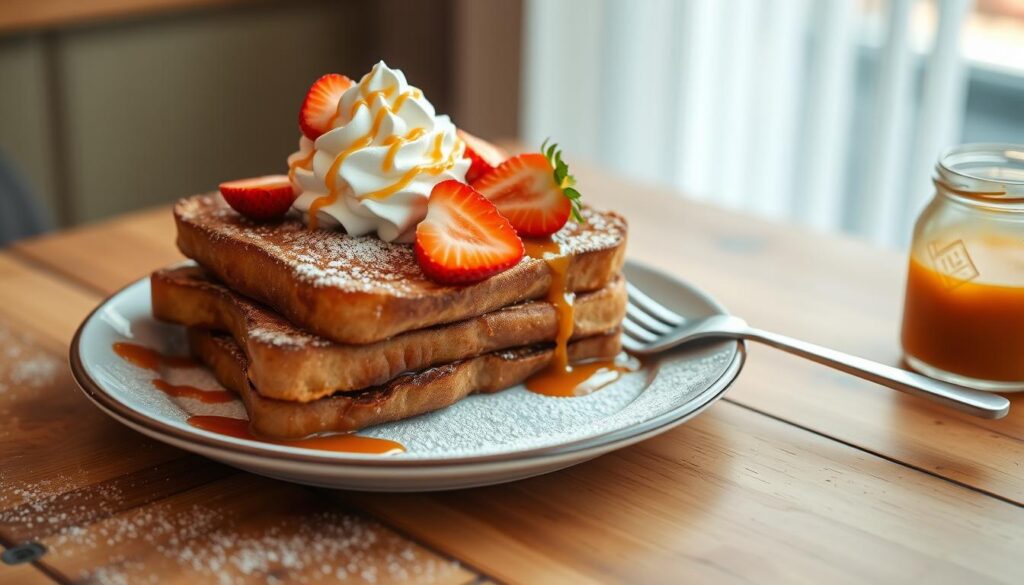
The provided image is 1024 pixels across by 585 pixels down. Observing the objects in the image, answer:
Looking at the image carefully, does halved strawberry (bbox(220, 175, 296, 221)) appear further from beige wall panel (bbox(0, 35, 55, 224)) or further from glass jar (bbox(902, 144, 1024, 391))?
beige wall panel (bbox(0, 35, 55, 224))

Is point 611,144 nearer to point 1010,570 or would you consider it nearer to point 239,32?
point 239,32

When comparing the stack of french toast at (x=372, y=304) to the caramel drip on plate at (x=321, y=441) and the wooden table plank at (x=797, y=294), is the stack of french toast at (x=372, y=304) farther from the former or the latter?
the wooden table plank at (x=797, y=294)

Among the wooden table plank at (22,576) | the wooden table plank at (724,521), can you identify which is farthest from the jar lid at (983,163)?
the wooden table plank at (22,576)

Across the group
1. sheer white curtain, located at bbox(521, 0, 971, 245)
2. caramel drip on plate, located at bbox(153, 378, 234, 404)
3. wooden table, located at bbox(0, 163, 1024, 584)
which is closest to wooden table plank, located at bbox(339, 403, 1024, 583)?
wooden table, located at bbox(0, 163, 1024, 584)

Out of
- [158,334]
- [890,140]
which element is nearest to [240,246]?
[158,334]

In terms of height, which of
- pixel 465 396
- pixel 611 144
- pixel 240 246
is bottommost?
pixel 611 144

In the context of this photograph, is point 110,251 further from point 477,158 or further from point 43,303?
point 477,158

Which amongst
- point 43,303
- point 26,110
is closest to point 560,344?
point 43,303
